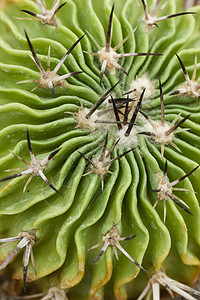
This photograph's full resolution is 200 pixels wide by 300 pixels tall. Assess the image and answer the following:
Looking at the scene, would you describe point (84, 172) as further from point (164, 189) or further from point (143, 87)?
point (143, 87)

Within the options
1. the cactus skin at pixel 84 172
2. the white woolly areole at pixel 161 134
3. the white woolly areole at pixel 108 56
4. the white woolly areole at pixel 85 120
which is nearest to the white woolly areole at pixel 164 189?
the cactus skin at pixel 84 172

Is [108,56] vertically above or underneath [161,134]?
above

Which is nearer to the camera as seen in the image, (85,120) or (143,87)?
(85,120)

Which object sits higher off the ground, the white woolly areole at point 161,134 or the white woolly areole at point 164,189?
the white woolly areole at point 161,134

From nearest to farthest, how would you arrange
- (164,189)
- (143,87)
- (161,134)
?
(164,189) < (161,134) < (143,87)

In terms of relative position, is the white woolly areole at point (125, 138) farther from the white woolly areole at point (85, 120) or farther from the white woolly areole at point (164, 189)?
the white woolly areole at point (164, 189)

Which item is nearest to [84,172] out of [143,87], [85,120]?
[85,120]

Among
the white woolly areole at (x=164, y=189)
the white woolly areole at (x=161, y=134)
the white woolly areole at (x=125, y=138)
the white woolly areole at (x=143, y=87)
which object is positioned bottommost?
the white woolly areole at (x=164, y=189)

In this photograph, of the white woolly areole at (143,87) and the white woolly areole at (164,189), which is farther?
the white woolly areole at (143,87)
